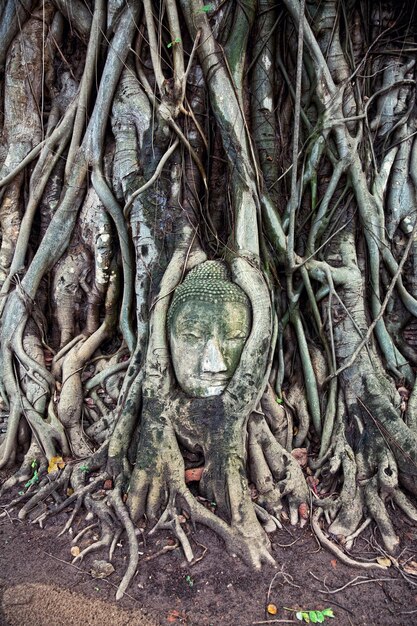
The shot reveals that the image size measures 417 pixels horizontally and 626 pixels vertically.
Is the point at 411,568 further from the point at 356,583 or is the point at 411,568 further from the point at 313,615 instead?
the point at 313,615

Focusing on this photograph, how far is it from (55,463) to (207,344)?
1.33m

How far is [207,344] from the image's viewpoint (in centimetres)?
227

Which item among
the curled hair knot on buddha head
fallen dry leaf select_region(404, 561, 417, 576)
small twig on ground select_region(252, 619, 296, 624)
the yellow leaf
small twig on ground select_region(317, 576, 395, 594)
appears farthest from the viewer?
the yellow leaf

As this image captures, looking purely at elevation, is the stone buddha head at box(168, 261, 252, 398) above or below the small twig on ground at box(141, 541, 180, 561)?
above

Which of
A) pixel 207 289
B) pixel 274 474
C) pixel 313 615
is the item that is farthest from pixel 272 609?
pixel 207 289

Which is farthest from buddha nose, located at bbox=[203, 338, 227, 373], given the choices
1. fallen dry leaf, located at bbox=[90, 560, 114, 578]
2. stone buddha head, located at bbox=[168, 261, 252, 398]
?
fallen dry leaf, located at bbox=[90, 560, 114, 578]

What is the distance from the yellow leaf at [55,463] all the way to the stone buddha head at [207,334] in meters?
1.02

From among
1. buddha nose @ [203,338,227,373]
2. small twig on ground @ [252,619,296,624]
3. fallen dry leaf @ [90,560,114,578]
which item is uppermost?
buddha nose @ [203,338,227,373]

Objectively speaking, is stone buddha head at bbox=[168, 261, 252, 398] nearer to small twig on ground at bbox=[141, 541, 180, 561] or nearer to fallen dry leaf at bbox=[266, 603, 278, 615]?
small twig on ground at bbox=[141, 541, 180, 561]

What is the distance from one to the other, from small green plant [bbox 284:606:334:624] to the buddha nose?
1.13 metres

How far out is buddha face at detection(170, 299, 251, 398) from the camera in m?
2.27

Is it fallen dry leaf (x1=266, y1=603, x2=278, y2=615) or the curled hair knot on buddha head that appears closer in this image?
fallen dry leaf (x1=266, y1=603, x2=278, y2=615)

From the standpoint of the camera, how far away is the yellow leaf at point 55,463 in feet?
8.46

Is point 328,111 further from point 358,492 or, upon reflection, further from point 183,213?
point 358,492
